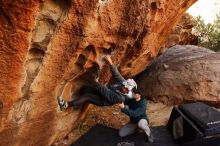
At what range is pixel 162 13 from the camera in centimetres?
880

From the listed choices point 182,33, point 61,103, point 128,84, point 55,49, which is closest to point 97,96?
point 128,84

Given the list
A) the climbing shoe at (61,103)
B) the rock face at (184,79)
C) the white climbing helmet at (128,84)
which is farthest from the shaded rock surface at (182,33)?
the climbing shoe at (61,103)

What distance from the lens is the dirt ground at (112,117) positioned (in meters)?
10.2

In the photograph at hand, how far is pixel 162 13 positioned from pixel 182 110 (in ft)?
8.41

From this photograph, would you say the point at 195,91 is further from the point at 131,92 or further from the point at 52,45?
the point at 52,45

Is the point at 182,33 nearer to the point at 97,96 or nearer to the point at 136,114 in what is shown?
the point at 136,114

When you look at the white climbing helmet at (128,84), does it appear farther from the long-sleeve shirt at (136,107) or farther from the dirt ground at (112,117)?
the dirt ground at (112,117)

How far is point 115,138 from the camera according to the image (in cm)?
962

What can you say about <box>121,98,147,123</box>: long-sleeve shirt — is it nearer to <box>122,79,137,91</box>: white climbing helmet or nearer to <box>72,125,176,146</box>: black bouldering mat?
<box>122,79,137,91</box>: white climbing helmet

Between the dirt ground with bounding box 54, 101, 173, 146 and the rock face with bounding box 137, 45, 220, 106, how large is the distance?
0.48m

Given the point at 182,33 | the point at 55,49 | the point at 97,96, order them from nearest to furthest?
the point at 55,49
the point at 97,96
the point at 182,33

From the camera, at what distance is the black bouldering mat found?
927 centimetres

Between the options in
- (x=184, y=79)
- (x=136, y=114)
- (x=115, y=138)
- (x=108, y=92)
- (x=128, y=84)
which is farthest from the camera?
(x=184, y=79)

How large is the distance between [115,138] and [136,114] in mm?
1111
